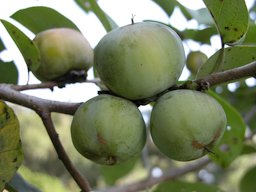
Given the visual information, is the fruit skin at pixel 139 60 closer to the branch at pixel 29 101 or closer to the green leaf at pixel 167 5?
the branch at pixel 29 101

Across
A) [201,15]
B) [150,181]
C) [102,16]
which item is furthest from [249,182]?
[102,16]

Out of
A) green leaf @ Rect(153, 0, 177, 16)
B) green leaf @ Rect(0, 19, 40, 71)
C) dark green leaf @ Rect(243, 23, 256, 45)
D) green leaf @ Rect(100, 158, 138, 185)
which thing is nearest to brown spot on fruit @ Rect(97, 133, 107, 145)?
green leaf @ Rect(0, 19, 40, 71)

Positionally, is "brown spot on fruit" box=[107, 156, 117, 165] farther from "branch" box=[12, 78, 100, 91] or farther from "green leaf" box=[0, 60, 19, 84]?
"green leaf" box=[0, 60, 19, 84]

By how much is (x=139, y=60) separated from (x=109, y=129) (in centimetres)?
13

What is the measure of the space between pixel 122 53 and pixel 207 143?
222 millimetres

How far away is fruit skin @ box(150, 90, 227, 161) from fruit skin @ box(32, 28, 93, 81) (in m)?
0.41

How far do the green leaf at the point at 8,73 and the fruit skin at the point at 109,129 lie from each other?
0.54 meters

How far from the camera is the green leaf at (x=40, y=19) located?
4.32 feet

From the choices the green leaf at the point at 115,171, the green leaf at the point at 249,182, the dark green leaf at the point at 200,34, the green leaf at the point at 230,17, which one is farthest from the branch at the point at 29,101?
the green leaf at the point at 249,182

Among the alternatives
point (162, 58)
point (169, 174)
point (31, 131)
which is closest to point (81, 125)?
point (162, 58)

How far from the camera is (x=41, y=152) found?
33.1ft

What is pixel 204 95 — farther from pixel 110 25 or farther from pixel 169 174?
pixel 169 174

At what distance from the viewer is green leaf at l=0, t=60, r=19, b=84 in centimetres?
135

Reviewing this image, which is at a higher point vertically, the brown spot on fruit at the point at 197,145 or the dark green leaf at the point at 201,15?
the dark green leaf at the point at 201,15
